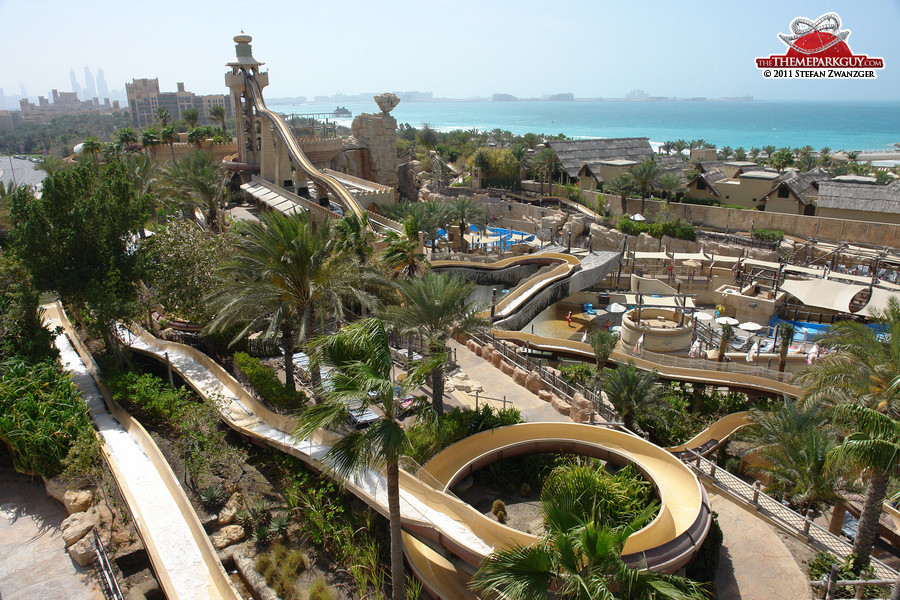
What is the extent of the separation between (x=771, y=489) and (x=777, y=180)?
36.7 meters

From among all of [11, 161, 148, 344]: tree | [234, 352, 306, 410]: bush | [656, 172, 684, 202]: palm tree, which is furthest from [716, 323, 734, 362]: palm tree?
[656, 172, 684, 202]: palm tree

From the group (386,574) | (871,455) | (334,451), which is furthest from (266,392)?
(871,455)

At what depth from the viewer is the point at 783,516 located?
14062mm

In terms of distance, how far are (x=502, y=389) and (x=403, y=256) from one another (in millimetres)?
6874

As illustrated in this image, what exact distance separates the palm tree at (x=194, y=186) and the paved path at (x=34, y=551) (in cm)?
1983

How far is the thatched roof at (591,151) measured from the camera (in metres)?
57.0

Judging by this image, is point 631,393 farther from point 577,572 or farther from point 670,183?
point 670,183

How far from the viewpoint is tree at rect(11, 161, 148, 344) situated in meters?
17.4

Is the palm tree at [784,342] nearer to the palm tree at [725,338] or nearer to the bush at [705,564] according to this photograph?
the palm tree at [725,338]

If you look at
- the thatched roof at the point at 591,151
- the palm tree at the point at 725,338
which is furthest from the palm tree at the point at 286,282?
the thatched roof at the point at 591,151

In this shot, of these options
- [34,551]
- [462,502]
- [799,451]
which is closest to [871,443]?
[799,451]

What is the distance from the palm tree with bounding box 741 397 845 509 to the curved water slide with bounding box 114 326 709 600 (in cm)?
415

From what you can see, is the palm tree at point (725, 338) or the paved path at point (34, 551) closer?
the paved path at point (34, 551)

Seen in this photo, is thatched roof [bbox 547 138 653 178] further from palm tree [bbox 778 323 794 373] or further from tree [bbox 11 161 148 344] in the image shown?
tree [bbox 11 161 148 344]
